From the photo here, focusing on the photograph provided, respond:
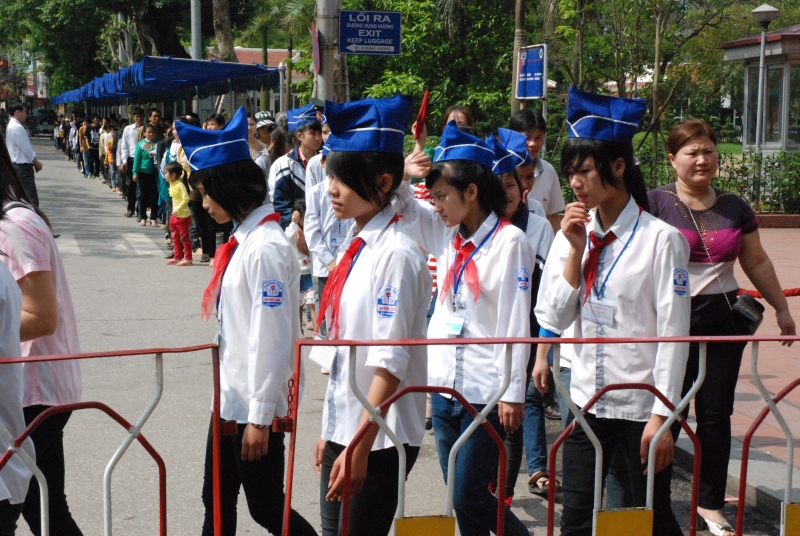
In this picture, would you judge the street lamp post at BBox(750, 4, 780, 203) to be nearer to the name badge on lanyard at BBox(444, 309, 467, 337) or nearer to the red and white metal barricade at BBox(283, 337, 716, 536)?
Answer: the name badge on lanyard at BBox(444, 309, 467, 337)

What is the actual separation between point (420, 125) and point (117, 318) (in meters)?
5.81

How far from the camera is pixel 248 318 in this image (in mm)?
3010

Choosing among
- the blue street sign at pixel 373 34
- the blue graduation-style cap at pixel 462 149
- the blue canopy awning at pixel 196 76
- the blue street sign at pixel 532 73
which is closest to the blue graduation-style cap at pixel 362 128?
the blue graduation-style cap at pixel 462 149

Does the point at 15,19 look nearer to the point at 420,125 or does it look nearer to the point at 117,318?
the point at 117,318

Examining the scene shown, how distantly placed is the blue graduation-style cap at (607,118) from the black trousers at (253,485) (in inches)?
55.1

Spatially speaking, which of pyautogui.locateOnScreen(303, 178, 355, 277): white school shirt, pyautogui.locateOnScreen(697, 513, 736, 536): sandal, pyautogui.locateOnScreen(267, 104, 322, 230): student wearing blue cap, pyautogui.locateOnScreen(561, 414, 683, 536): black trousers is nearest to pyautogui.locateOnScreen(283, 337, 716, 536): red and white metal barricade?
pyautogui.locateOnScreen(561, 414, 683, 536): black trousers

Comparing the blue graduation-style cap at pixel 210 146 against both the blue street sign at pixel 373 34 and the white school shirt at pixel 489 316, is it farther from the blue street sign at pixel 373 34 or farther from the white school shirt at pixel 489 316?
the blue street sign at pixel 373 34

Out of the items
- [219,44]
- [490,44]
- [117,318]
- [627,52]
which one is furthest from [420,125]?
[490,44]

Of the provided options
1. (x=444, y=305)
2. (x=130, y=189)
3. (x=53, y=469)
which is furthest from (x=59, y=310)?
(x=130, y=189)

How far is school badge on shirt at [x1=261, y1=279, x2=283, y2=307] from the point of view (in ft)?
Answer: 9.60

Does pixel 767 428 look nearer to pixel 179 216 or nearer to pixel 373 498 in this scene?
pixel 373 498

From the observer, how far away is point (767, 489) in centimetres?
443

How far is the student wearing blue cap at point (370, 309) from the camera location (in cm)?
263

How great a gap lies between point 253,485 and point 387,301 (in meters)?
0.86
